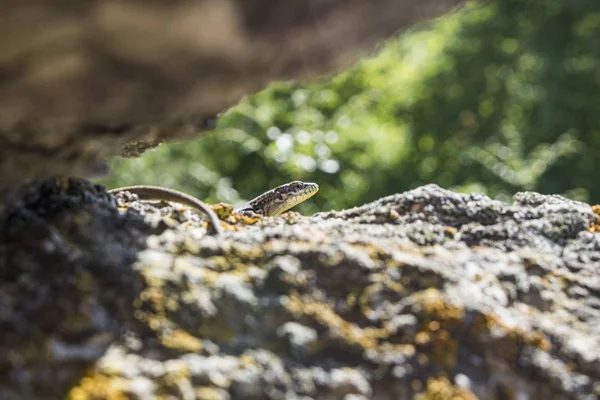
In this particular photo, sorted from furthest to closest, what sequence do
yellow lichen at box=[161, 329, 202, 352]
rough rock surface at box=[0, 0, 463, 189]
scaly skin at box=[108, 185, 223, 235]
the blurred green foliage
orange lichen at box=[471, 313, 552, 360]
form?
the blurred green foliage → scaly skin at box=[108, 185, 223, 235] → orange lichen at box=[471, 313, 552, 360] → yellow lichen at box=[161, 329, 202, 352] → rough rock surface at box=[0, 0, 463, 189]

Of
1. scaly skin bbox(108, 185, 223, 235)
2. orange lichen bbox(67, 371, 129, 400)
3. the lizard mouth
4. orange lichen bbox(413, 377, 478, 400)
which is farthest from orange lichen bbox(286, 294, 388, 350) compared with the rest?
the lizard mouth

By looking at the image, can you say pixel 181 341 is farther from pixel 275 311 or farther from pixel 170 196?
pixel 170 196

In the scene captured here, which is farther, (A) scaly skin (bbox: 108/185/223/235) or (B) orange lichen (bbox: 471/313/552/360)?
(A) scaly skin (bbox: 108/185/223/235)

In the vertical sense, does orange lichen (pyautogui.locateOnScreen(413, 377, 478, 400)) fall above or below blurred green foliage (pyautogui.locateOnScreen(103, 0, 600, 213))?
below

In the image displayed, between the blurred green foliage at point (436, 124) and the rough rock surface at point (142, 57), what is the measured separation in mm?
5040

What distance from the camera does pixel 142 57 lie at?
4.95 ft

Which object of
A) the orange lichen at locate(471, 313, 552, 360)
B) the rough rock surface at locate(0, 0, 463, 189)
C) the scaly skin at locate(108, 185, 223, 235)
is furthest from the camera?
the scaly skin at locate(108, 185, 223, 235)

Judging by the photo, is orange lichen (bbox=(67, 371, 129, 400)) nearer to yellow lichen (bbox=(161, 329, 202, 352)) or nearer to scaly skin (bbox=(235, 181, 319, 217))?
yellow lichen (bbox=(161, 329, 202, 352))

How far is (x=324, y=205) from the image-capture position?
23.9 feet

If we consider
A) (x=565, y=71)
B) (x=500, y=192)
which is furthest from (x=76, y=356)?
(x=565, y=71)

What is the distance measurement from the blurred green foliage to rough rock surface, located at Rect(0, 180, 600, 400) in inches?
192

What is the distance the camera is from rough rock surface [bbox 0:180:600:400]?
1.64 metres

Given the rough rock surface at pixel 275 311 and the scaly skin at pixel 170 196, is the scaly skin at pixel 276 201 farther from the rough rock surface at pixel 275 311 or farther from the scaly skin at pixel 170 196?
the rough rock surface at pixel 275 311

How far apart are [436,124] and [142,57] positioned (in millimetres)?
8986
